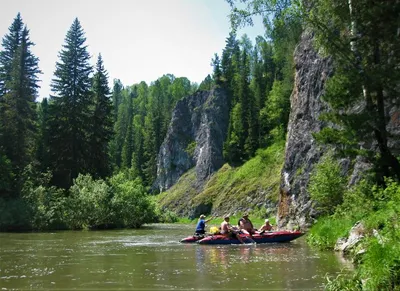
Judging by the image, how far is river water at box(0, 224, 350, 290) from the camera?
32.8 feet

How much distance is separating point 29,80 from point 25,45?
3.50 meters

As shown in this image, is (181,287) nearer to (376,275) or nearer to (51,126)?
(376,275)

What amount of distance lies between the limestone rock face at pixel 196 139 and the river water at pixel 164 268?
49535mm

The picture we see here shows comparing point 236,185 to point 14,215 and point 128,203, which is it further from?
point 14,215

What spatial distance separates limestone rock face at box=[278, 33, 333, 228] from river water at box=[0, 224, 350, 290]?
884cm

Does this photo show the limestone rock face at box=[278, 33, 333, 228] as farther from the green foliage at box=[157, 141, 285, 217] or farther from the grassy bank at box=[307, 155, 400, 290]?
the green foliage at box=[157, 141, 285, 217]

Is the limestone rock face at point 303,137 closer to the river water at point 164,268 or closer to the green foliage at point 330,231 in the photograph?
the green foliage at point 330,231

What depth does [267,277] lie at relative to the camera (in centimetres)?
1084

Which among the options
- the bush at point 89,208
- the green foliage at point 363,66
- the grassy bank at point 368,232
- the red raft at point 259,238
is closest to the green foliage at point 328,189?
the grassy bank at point 368,232

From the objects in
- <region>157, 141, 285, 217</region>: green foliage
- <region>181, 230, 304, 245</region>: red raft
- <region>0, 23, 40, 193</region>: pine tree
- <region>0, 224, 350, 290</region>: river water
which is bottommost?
<region>0, 224, 350, 290</region>: river water

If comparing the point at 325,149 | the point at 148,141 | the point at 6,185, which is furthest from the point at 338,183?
the point at 148,141

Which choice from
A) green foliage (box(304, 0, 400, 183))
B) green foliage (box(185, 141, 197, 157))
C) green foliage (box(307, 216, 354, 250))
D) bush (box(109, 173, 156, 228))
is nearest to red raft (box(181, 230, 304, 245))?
green foliage (box(307, 216, 354, 250))

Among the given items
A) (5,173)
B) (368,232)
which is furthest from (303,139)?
(5,173)

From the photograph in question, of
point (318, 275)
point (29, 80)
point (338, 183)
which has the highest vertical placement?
point (29, 80)
